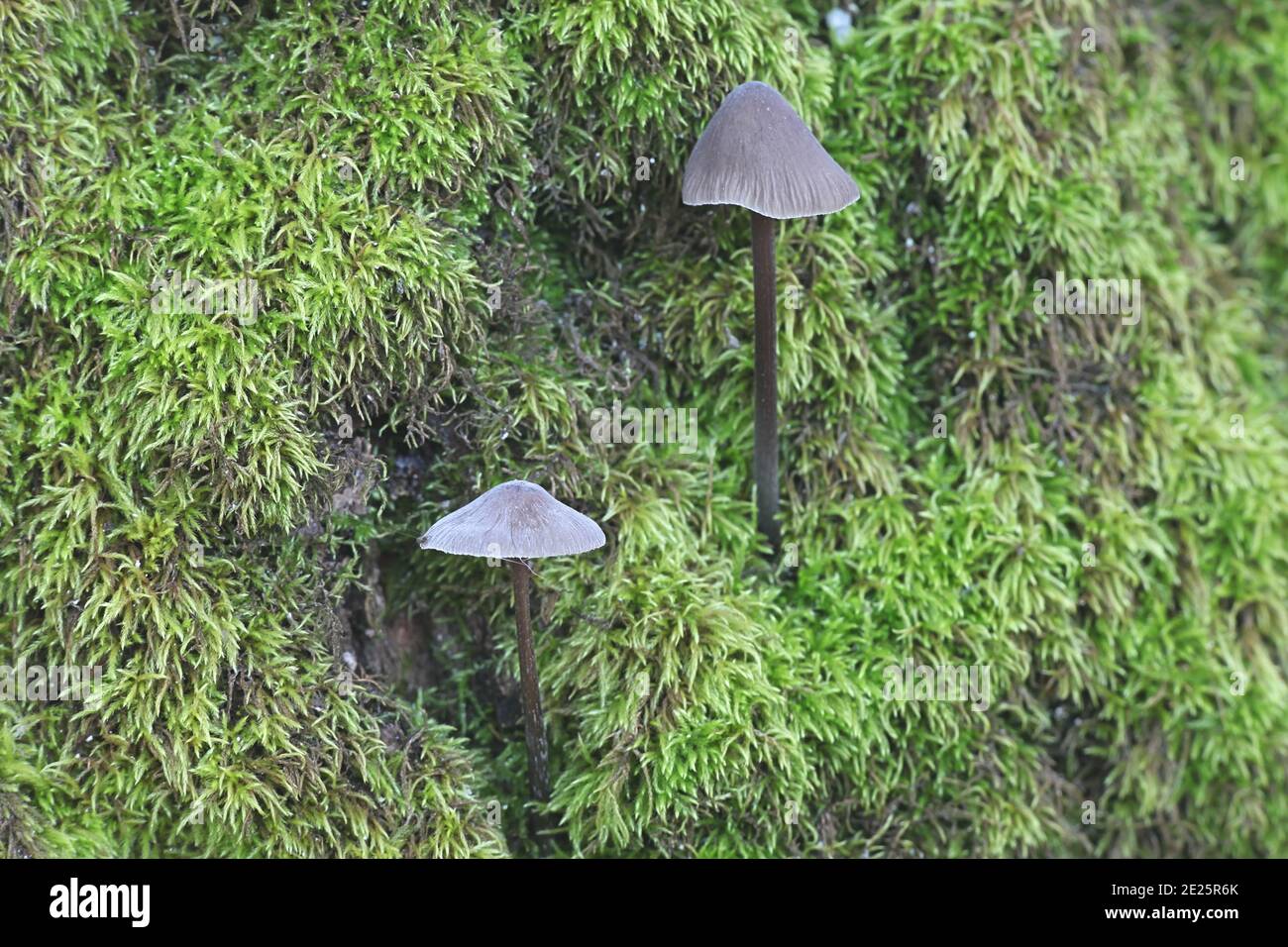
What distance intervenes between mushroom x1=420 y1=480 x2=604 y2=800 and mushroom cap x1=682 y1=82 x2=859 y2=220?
821 mm

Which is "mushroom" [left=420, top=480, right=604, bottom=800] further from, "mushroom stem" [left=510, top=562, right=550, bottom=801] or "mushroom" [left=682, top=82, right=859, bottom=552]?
"mushroom" [left=682, top=82, right=859, bottom=552]

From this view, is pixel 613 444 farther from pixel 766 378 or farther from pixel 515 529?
pixel 515 529

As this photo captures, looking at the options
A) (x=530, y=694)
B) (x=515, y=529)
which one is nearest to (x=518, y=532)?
(x=515, y=529)

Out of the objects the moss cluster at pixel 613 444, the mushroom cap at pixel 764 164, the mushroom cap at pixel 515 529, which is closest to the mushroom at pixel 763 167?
the mushroom cap at pixel 764 164

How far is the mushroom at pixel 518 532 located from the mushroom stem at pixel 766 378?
671mm

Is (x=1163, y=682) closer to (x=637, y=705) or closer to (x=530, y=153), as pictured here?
(x=637, y=705)

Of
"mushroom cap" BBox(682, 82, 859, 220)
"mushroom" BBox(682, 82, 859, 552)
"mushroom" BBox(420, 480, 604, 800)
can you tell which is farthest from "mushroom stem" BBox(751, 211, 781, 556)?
"mushroom" BBox(420, 480, 604, 800)

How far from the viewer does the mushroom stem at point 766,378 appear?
2.63 metres

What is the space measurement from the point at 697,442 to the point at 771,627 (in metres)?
0.58

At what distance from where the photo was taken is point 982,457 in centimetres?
309

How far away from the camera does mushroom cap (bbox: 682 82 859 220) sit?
2.45 meters

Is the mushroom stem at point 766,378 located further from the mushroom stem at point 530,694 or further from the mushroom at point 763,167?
the mushroom stem at point 530,694

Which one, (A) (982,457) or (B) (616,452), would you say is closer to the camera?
(B) (616,452)

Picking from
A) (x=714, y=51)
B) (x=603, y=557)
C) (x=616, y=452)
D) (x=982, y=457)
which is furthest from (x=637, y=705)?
(x=714, y=51)
